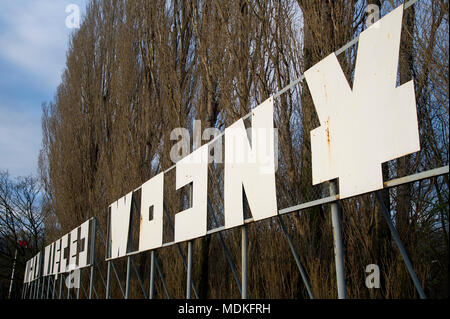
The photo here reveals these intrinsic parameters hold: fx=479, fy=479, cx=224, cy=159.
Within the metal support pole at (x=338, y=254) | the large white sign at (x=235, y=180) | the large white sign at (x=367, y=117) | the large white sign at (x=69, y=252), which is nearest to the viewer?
the large white sign at (x=367, y=117)

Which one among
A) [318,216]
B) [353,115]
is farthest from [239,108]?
[353,115]

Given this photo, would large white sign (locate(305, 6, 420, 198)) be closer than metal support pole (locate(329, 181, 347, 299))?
Yes

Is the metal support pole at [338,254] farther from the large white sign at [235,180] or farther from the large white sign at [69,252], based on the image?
the large white sign at [69,252]

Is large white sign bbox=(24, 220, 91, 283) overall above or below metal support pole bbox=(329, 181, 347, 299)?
above

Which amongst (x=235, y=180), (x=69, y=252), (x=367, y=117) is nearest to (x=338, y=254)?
(x=367, y=117)

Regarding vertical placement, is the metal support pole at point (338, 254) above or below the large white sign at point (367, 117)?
below

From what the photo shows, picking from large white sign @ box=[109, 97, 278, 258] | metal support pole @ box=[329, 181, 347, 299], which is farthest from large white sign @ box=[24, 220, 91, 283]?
metal support pole @ box=[329, 181, 347, 299]

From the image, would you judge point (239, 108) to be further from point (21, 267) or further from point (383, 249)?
point (21, 267)

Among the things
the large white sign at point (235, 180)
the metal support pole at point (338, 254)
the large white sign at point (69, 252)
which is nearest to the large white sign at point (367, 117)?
the metal support pole at point (338, 254)

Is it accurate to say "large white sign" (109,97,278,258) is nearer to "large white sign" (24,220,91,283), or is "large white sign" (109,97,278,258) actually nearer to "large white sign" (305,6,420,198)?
"large white sign" (305,6,420,198)

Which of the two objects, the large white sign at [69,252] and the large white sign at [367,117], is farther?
the large white sign at [69,252]

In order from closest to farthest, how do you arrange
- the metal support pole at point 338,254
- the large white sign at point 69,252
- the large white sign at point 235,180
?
the metal support pole at point 338,254 < the large white sign at point 235,180 < the large white sign at point 69,252

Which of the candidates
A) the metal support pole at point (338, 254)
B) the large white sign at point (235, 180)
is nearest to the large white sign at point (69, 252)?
the large white sign at point (235, 180)

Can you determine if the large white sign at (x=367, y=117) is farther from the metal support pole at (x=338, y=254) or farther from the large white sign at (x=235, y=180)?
the large white sign at (x=235, y=180)
